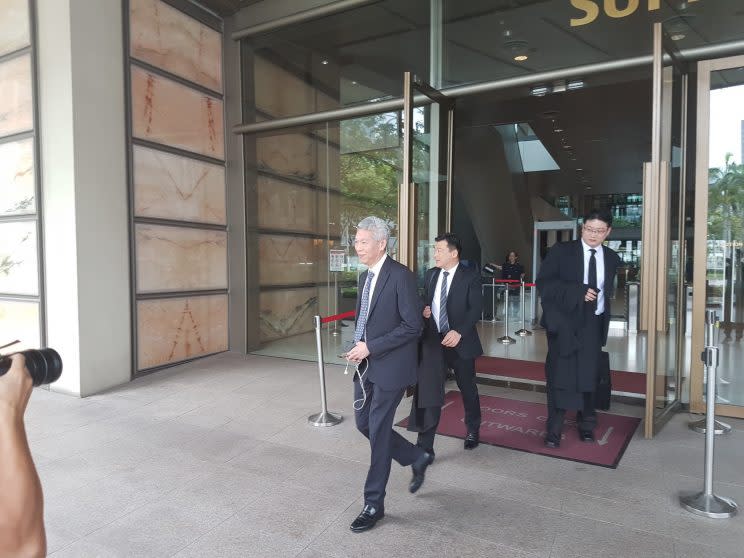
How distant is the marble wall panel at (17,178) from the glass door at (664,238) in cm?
594

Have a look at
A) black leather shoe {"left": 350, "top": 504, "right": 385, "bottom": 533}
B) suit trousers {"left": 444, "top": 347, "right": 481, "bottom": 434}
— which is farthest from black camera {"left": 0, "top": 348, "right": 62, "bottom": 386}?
suit trousers {"left": 444, "top": 347, "right": 481, "bottom": 434}

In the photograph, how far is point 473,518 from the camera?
9.61 ft

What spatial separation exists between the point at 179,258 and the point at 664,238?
5.39 meters

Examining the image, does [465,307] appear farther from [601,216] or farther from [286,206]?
[286,206]

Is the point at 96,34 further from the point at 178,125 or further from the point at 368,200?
the point at 368,200

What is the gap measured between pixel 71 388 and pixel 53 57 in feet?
11.1

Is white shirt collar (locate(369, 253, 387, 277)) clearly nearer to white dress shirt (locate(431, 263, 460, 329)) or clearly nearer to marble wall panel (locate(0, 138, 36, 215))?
white dress shirt (locate(431, 263, 460, 329))

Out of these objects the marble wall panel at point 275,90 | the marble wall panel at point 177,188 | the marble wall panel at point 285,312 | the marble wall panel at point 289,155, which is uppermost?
the marble wall panel at point 275,90

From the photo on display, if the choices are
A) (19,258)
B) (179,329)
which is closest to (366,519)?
(179,329)

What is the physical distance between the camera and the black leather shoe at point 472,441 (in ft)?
13.0

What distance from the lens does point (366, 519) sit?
279cm

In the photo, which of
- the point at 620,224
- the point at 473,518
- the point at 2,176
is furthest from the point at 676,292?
the point at 620,224

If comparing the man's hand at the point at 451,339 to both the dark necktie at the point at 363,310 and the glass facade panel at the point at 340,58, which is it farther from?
the glass facade panel at the point at 340,58

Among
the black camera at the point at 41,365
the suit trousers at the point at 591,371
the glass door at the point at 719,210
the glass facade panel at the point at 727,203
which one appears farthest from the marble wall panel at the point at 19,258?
the glass facade panel at the point at 727,203
